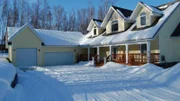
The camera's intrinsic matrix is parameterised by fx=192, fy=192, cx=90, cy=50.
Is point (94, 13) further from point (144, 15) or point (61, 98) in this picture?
point (61, 98)

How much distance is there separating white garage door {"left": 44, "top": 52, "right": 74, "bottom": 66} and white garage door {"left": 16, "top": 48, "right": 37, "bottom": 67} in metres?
1.50

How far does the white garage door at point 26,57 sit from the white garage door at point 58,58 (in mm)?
1501

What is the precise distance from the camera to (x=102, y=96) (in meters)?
7.12

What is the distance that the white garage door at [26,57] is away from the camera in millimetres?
21453

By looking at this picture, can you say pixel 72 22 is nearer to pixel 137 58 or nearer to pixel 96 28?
pixel 96 28

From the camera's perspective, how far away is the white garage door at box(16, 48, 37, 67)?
21453 millimetres

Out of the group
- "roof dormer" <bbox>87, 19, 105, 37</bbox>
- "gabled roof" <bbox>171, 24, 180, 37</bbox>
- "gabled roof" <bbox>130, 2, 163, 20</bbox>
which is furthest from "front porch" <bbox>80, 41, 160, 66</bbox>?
"roof dormer" <bbox>87, 19, 105, 37</bbox>

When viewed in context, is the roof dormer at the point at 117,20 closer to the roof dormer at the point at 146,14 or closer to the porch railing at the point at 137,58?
the roof dormer at the point at 146,14

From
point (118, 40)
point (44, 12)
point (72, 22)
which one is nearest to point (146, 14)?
point (118, 40)

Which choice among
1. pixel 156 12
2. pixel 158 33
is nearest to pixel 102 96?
pixel 158 33

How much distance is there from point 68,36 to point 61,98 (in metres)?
21.0

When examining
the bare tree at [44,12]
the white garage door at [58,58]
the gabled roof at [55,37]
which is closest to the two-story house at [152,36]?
the white garage door at [58,58]

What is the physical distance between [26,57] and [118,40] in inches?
422

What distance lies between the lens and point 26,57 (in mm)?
21969
